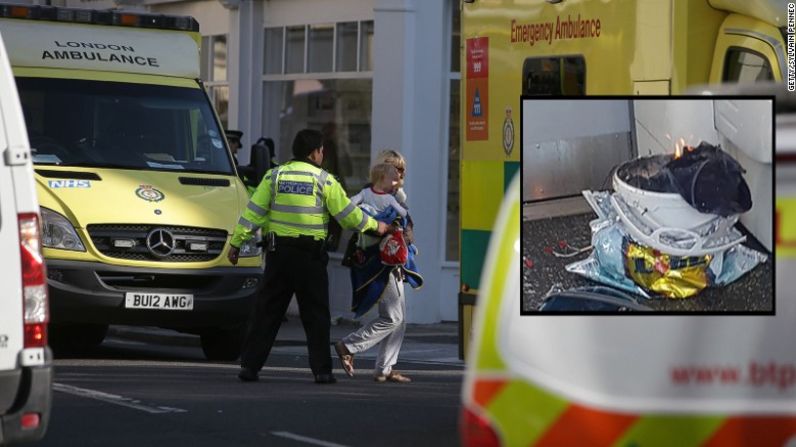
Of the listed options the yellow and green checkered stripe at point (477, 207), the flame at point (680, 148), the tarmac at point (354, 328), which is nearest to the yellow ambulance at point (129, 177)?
the tarmac at point (354, 328)

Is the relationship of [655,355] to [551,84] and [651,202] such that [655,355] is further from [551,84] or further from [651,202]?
[551,84]

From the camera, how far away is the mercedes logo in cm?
1341

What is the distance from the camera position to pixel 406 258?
497 inches

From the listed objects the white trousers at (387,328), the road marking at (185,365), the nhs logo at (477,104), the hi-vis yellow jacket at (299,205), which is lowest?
the road marking at (185,365)

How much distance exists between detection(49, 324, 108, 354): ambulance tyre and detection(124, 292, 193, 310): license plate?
1.62 m

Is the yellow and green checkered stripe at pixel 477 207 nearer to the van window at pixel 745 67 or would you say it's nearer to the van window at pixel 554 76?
the van window at pixel 554 76

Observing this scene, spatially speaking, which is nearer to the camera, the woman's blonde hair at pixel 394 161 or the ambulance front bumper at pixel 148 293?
the woman's blonde hair at pixel 394 161

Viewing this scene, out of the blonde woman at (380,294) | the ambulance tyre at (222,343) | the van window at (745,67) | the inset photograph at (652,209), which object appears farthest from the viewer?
the ambulance tyre at (222,343)

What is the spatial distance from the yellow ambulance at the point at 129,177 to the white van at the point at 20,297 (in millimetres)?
6020

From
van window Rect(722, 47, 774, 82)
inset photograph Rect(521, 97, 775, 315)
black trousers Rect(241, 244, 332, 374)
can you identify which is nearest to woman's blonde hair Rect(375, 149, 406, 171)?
black trousers Rect(241, 244, 332, 374)

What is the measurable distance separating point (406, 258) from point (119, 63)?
140 inches

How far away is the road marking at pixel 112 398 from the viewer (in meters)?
10.7

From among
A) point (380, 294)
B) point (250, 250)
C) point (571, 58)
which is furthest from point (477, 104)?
point (250, 250)

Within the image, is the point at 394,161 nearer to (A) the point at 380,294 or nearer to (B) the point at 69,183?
(A) the point at 380,294
